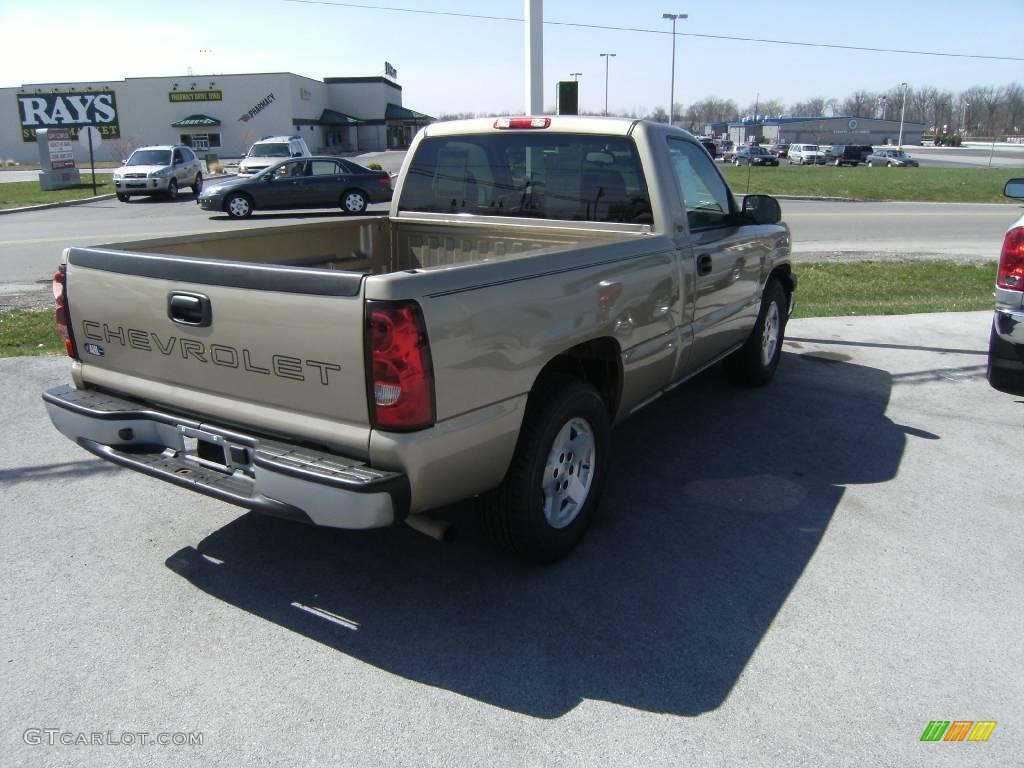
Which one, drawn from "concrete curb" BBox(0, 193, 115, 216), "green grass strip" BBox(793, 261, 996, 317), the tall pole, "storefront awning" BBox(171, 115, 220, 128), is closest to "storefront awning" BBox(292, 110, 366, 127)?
"storefront awning" BBox(171, 115, 220, 128)

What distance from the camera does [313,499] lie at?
9.50 feet

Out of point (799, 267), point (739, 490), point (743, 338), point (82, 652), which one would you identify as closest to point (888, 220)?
point (799, 267)

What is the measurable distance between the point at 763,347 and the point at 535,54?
352cm

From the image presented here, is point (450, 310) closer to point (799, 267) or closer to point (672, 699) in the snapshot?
point (672, 699)

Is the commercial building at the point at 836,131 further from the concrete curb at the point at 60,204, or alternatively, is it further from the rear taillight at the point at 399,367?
the rear taillight at the point at 399,367

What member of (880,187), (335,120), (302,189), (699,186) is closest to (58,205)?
(302,189)

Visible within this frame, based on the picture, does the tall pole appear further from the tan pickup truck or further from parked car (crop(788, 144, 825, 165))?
parked car (crop(788, 144, 825, 165))

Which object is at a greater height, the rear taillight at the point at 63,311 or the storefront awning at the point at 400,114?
the storefront awning at the point at 400,114

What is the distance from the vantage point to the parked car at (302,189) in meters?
20.9

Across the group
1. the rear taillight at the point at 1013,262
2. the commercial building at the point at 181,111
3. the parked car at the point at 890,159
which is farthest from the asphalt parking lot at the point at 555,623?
the commercial building at the point at 181,111

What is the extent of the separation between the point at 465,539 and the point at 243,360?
5.06ft

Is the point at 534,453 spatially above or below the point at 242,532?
above

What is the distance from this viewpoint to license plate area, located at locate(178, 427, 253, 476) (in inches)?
126

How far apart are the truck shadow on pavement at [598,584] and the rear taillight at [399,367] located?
38.7 inches
